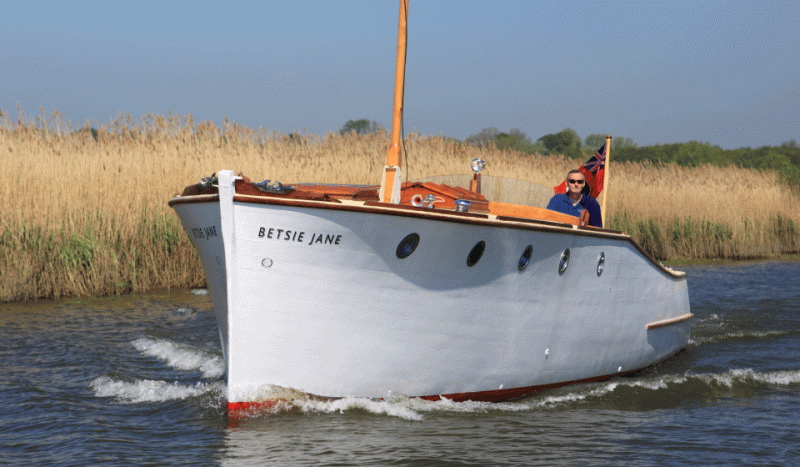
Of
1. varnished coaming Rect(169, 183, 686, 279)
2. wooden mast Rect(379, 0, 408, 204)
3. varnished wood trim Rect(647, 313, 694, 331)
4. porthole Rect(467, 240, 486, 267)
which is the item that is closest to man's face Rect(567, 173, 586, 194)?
varnished coaming Rect(169, 183, 686, 279)

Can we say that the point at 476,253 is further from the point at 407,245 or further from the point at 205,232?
the point at 205,232

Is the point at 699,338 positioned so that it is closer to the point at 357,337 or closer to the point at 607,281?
the point at 607,281

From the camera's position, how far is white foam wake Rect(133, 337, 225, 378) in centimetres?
758

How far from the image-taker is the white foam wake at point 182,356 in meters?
7.58

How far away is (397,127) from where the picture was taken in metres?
6.67

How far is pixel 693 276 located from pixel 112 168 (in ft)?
37.2

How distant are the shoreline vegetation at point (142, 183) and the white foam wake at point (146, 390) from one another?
4658mm

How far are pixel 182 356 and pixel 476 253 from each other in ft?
12.5

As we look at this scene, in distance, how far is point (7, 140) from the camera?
1199 centimetres

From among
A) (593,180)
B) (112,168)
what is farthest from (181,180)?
(593,180)

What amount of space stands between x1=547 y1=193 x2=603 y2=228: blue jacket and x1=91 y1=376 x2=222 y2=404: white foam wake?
142 inches

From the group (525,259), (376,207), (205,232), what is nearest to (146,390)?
(205,232)

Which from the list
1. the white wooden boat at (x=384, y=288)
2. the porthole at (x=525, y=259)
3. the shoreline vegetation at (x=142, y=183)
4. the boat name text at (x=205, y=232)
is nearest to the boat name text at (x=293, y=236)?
the white wooden boat at (x=384, y=288)

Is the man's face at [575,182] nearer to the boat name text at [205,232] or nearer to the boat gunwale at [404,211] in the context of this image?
the boat gunwale at [404,211]
